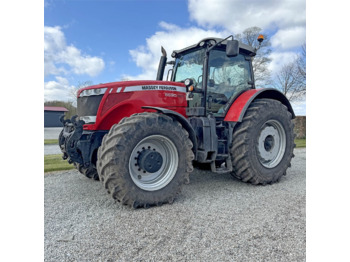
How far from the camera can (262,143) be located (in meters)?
4.50

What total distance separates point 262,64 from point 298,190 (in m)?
12.0

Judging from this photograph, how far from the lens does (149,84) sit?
3787mm

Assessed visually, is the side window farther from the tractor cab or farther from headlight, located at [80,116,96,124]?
headlight, located at [80,116,96,124]

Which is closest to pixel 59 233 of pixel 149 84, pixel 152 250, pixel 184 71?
pixel 152 250

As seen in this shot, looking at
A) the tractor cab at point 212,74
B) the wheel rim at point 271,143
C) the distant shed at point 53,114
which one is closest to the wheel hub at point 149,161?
the tractor cab at point 212,74

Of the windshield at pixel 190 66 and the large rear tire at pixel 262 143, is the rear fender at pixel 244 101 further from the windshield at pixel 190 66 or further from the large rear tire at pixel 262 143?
the windshield at pixel 190 66

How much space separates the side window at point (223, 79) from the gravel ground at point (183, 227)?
157cm

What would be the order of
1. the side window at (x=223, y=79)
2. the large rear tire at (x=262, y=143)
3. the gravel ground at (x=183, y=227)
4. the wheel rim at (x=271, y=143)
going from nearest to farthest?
the gravel ground at (x=183, y=227) → the large rear tire at (x=262, y=143) → the side window at (x=223, y=79) → the wheel rim at (x=271, y=143)

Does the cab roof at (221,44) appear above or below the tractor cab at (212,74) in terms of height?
above

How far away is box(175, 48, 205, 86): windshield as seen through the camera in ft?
14.5

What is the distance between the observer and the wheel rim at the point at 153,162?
10.8 feet

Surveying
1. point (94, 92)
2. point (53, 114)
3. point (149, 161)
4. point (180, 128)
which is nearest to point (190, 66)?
point (180, 128)

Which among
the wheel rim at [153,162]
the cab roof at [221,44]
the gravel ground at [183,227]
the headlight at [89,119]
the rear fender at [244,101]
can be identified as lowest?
the gravel ground at [183,227]

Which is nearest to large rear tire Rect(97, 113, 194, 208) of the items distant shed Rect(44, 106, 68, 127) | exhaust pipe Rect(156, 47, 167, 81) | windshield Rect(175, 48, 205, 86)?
windshield Rect(175, 48, 205, 86)
